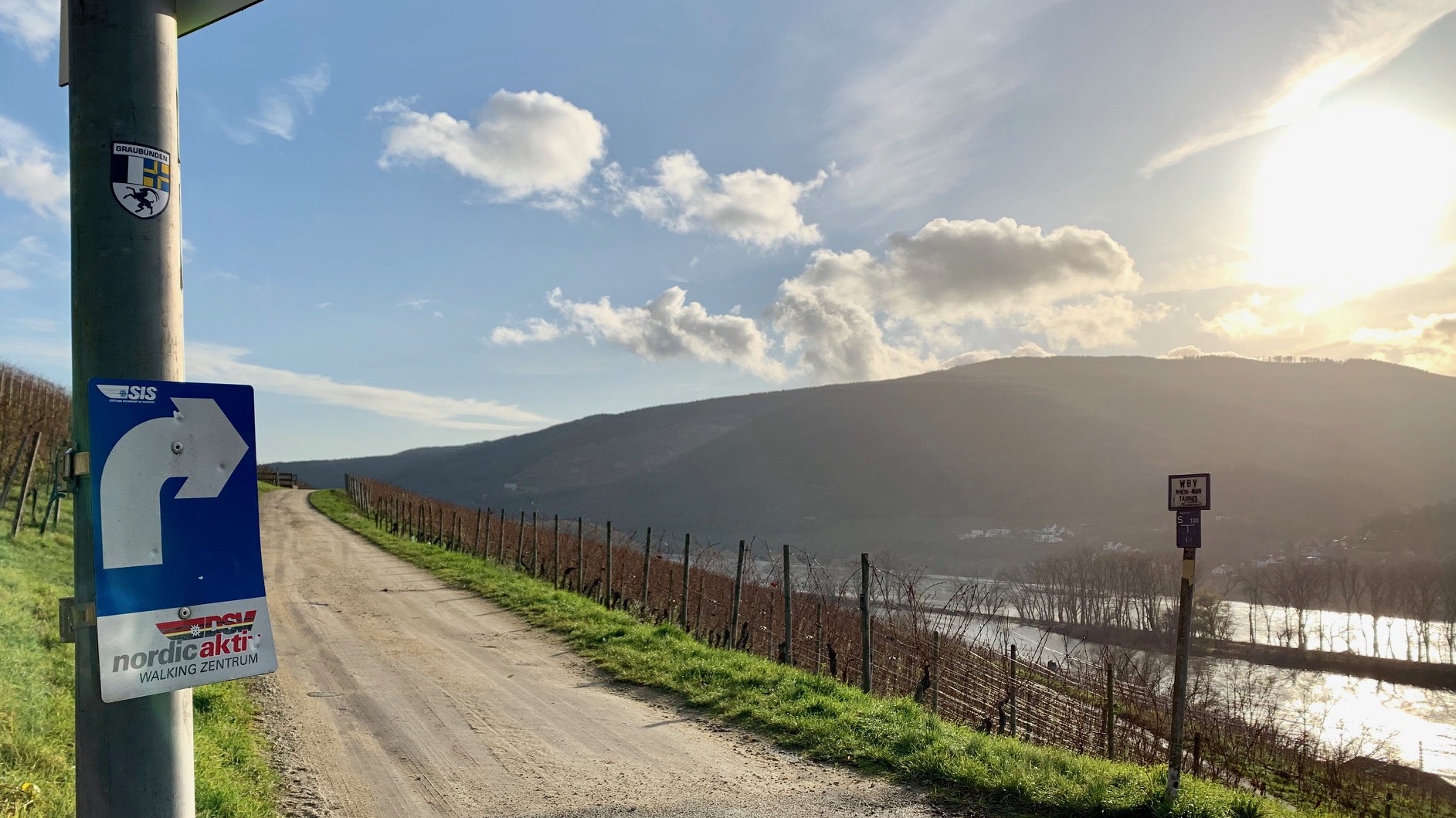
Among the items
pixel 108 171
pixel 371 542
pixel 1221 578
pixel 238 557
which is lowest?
pixel 1221 578

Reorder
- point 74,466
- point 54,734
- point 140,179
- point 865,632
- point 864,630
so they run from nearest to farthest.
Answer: point 74,466 < point 140,179 < point 54,734 < point 865,632 < point 864,630

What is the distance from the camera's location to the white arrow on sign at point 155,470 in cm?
218

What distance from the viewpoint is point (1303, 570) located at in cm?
11025

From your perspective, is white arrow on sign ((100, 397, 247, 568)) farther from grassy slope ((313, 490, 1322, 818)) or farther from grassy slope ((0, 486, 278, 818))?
grassy slope ((313, 490, 1322, 818))

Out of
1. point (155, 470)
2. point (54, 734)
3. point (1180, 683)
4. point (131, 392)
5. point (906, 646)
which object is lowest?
point (906, 646)

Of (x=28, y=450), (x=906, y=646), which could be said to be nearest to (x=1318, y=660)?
(x=906, y=646)

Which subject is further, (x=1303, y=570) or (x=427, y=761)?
(x=1303, y=570)

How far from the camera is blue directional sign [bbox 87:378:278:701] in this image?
2174 mm

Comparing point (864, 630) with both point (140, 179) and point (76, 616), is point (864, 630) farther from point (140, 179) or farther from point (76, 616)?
point (140, 179)

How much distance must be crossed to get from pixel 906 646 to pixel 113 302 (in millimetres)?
18000

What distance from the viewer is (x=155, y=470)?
89.5 inches

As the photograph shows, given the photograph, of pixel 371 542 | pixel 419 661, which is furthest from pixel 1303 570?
pixel 419 661

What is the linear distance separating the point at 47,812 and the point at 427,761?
2.74 m

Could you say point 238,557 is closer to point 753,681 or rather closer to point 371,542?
point 753,681
